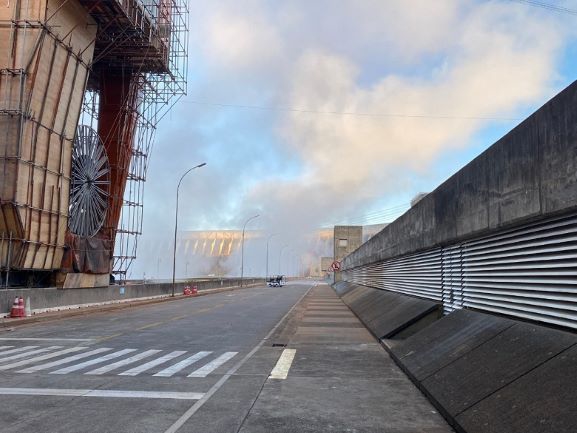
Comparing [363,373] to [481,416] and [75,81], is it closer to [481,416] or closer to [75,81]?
[481,416]

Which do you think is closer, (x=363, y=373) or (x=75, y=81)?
(x=363, y=373)

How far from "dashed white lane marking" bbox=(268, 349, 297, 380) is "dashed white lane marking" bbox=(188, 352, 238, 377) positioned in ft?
3.72

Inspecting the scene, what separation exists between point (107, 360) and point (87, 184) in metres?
28.9

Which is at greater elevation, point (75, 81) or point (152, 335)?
point (75, 81)

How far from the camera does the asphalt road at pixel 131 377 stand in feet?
21.9

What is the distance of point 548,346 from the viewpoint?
6.18 meters

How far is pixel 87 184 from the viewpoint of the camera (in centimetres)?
3784

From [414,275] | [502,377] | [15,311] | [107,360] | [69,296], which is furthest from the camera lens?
[69,296]

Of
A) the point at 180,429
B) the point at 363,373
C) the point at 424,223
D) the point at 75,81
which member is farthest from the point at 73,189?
the point at 180,429

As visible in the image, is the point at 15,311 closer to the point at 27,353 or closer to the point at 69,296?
the point at 69,296

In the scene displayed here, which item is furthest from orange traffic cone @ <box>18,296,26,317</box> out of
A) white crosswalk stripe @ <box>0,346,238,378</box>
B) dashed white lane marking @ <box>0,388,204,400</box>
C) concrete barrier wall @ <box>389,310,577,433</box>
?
concrete barrier wall @ <box>389,310,577,433</box>

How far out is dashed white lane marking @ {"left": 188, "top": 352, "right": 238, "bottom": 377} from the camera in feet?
32.3

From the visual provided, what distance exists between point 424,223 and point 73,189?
91.6 feet

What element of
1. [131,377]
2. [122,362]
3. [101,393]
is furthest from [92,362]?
[101,393]
